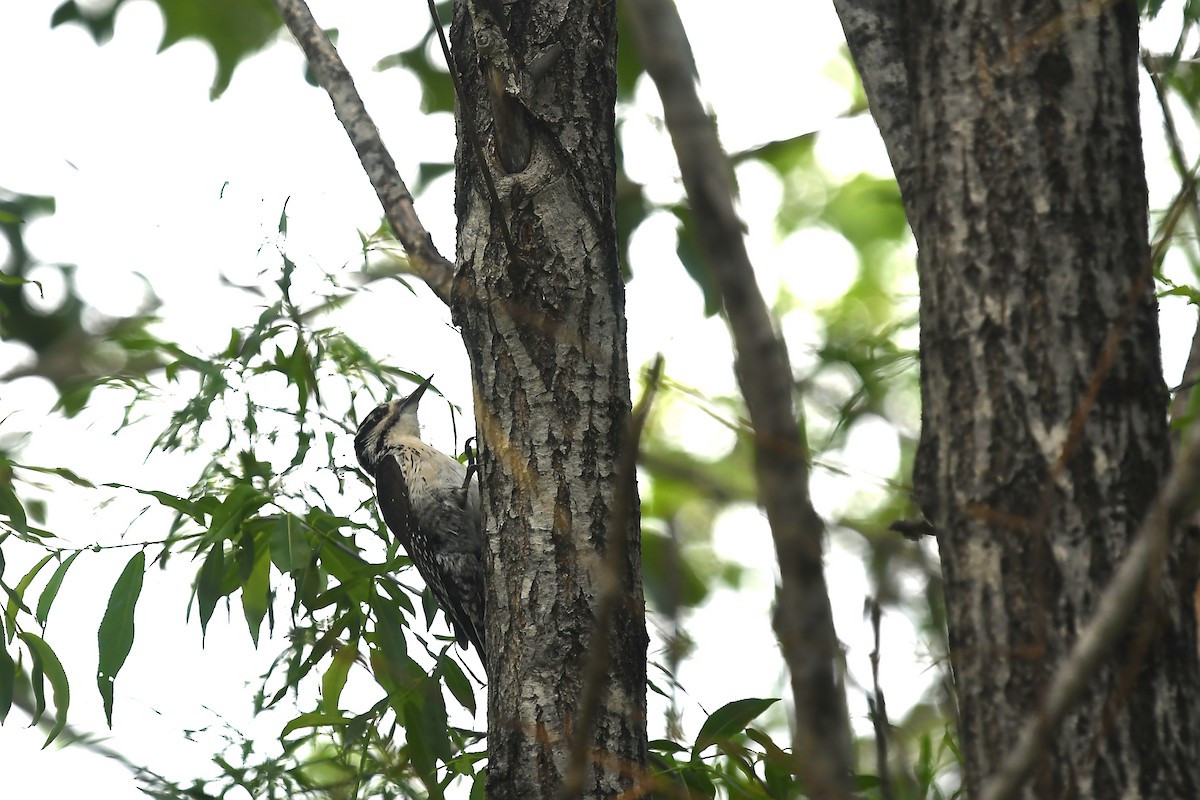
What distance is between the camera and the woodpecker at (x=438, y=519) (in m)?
4.36

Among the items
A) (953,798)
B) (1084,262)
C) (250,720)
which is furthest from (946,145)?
(250,720)

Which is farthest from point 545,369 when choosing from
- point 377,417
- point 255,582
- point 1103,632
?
point 377,417

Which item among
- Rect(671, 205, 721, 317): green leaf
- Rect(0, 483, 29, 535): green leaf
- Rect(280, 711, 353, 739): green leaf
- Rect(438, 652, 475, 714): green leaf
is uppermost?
Rect(671, 205, 721, 317): green leaf

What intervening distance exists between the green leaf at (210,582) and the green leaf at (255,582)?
5cm

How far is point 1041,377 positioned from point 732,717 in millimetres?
1280

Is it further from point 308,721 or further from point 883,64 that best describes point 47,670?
point 883,64

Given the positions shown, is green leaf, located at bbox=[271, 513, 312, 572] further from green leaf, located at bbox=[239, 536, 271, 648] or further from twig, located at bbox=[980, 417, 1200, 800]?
twig, located at bbox=[980, 417, 1200, 800]

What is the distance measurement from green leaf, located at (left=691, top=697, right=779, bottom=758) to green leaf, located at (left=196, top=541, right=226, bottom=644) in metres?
1.12

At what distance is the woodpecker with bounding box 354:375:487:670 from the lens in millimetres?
4359

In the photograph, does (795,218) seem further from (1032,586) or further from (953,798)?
(1032,586)

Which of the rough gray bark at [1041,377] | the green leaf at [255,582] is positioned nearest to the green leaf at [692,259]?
the green leaf at [255,582]

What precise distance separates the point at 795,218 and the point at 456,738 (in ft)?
14.6

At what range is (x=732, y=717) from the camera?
2359 mm

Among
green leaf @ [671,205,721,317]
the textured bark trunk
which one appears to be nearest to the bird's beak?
green leaf @ [671,205,721,317]
